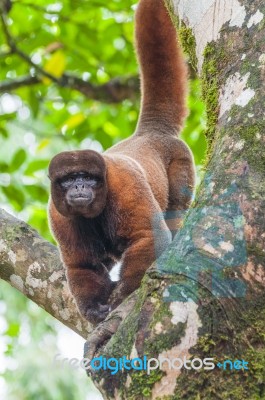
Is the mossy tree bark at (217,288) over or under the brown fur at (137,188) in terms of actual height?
over

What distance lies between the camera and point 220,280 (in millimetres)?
2283

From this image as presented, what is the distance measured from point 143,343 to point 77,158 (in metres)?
2.14

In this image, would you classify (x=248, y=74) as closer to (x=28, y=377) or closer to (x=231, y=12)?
(x=231, y=12)

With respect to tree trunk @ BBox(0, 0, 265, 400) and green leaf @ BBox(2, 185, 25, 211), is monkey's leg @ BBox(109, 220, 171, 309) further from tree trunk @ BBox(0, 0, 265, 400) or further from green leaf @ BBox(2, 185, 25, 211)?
green leaf @ BBox(2, 185, 25, 211)

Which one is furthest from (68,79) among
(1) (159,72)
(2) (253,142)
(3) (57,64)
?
(2) (253,142)

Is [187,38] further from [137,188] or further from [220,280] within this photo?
[220,280]

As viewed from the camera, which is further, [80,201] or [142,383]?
[80,201]

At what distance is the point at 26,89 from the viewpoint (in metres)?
7.21

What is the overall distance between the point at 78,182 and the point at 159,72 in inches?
62.6

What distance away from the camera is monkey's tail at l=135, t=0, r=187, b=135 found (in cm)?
505

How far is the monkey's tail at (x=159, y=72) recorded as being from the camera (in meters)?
5.05

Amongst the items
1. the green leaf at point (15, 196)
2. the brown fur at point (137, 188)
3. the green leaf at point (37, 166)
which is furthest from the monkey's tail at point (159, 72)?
the green leaf at point (15, 196)

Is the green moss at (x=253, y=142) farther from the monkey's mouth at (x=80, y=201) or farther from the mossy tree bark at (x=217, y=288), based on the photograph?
the monkey's mouth at (x=80, y=201)

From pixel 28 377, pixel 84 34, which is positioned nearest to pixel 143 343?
pixel 84 34
